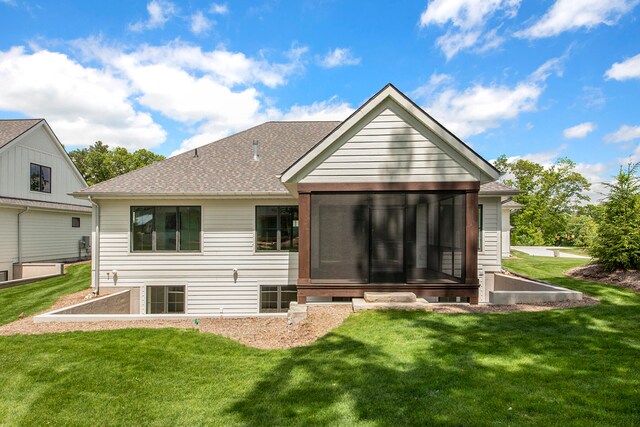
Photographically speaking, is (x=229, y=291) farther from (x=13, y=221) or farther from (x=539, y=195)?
(x=539, y=195)

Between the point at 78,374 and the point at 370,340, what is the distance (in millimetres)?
4373

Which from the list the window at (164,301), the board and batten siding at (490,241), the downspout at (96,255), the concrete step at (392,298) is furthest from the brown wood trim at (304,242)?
the downspout at (96,255)

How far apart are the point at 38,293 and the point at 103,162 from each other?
37089mm

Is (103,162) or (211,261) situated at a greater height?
(103,162)

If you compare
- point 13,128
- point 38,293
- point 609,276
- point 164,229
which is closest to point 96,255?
point 164,229

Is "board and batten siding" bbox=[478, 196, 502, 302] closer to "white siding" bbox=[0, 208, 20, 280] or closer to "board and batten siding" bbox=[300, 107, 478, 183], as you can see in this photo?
"board and batten siding" bbox=[300, 107, 478, 183]

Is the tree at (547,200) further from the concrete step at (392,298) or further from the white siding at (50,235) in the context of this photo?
the white siding at (50,235)

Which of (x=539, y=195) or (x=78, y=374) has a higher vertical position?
(x=539, y=195)

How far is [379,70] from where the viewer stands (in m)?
14.2

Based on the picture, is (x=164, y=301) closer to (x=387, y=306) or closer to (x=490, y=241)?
(x=387, y=306)

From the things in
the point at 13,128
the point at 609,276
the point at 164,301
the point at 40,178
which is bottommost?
the point at 164,301

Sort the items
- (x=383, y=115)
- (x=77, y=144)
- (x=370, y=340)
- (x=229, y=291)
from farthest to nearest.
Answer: (x=77, y=144), (x=229, y=291), (x=383, y=115), (x=370, y=340)

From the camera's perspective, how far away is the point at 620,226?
10445 millimetres

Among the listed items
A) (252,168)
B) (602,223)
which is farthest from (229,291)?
(602,223)
